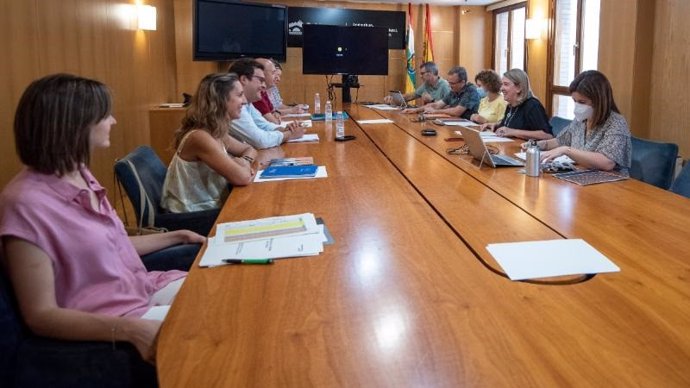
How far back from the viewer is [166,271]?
5.81 ft

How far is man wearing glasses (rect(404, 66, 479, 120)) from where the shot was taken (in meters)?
5.53

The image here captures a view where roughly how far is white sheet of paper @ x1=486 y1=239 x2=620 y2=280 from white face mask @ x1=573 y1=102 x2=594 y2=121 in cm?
140

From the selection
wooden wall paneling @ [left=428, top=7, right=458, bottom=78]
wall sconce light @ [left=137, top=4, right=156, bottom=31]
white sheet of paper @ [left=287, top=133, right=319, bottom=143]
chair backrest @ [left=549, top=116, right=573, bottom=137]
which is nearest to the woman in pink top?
white sheet of paper @ [left=287, top=133, right=319, bottom=143]

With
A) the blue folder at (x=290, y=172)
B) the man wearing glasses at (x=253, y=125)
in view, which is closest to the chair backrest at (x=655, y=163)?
the blue folder at (x=290, y=172)

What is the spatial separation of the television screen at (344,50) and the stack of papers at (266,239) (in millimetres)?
5234

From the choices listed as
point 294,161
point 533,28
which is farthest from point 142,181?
point 533,28

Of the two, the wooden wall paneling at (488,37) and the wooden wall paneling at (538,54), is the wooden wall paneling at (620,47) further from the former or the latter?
the wooden wall paneling at (488,37)

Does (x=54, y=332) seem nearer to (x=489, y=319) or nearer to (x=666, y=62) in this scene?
(x=489, y=319)

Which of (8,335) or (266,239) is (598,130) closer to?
(266,239)

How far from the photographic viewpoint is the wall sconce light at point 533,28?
657 centimetres

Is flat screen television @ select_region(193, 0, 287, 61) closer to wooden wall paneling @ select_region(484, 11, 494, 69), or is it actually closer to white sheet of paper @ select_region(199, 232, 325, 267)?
wooden wall paneling @ select_region(484, 11, 494, 69)

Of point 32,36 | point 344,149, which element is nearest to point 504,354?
point 344,149

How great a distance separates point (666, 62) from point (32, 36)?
423 centimetres

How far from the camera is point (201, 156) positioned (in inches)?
91.6
